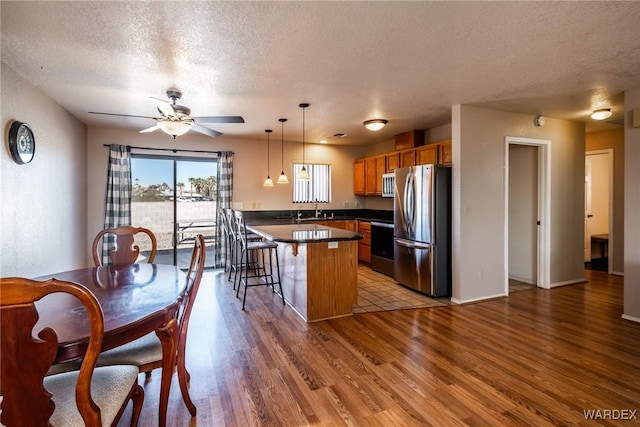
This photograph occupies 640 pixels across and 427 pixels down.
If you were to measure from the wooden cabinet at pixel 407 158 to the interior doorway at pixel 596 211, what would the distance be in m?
3.33

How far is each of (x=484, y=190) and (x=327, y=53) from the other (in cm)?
276

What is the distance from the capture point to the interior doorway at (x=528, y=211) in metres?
4.48

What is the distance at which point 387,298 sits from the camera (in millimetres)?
4113

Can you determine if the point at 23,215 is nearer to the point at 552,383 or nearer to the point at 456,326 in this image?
the point at 456,326

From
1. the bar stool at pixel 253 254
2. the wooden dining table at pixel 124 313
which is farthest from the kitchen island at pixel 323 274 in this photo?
the wooden dining table at pixel 124 313

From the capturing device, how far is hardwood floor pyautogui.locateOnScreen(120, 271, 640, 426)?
1900mm

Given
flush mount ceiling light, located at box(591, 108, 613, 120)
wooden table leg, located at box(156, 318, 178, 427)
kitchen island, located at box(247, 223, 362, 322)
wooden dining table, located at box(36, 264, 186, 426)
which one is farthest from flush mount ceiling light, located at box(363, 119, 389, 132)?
wooden table leg, located at box(156, 318, 178, 427)

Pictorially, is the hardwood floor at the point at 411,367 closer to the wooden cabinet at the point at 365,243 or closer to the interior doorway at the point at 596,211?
the wooden cabinet at the point at 365,243

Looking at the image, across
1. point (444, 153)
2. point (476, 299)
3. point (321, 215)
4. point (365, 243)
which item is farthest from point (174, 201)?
point (476, 299)

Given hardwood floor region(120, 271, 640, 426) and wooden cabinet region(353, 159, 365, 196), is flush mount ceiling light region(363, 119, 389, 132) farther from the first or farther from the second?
hardwood floor region(120, 271, 640, 426)

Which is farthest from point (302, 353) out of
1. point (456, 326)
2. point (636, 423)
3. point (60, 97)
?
point (60, 97)

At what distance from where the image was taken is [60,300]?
5.51ft

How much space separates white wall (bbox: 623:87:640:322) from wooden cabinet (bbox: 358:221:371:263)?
3.51 metres

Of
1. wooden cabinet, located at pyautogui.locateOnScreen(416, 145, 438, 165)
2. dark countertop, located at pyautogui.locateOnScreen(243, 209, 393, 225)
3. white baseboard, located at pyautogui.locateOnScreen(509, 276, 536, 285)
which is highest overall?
wooden cabinet, located at pyautogui.locateOnScreen(416, 145, 438, 165)
